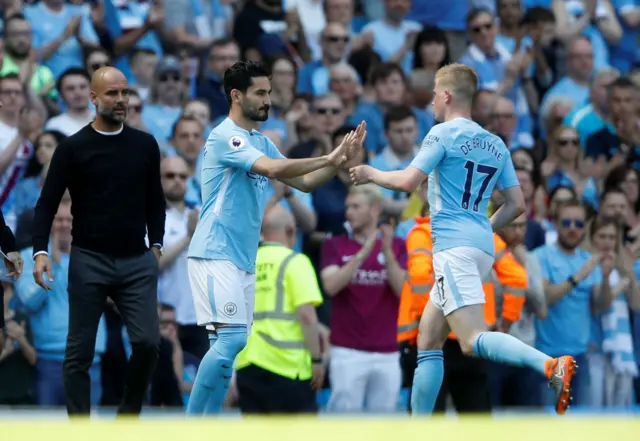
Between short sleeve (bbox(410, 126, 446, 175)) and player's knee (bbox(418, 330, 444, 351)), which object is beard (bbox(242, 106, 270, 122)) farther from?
player's knee (bbox(418, 330, 444, 351))

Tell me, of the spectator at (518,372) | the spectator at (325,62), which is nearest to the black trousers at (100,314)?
the spectator at (518,372)

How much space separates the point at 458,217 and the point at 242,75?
5.30ft

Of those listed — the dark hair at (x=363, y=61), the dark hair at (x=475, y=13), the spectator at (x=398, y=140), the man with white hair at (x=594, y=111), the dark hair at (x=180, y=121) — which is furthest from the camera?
the dark hair at (x=475, y=13)

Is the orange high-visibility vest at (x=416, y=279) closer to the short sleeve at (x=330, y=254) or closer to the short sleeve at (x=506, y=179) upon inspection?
the short sleeve at (x=506, y=179)

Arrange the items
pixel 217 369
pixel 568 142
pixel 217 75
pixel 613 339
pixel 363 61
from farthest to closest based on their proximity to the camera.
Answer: pixel 363 61 → pixel 568 142 → pixel 217 75 → pixel 613 339 → pixel 217 369

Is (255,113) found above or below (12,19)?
below

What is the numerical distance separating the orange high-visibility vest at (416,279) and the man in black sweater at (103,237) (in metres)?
1.80

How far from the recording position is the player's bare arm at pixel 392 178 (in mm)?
8531

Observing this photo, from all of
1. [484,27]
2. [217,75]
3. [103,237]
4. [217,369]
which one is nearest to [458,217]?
[217,369]

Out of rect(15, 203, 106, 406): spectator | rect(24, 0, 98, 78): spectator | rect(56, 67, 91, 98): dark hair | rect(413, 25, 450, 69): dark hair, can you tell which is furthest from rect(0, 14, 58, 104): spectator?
rect(413, 25, 450, 69): dark hair

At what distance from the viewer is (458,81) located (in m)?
9.03

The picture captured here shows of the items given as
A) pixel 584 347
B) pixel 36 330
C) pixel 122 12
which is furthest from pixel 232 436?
pixel 122 12

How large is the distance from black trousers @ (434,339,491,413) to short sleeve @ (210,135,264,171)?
208cm

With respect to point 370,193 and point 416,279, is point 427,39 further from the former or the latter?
point 416,279
